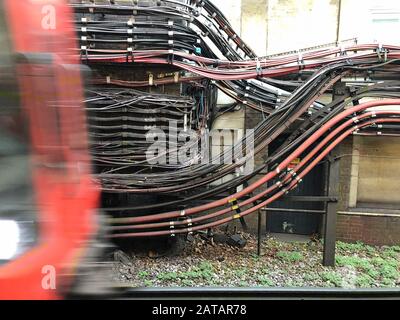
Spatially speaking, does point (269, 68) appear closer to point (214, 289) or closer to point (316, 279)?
point (316, 279)

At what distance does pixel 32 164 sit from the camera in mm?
1424

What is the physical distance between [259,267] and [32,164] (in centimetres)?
495

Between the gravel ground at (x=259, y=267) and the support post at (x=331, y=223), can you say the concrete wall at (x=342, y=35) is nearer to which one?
the gravel ground at (x=259, y=267)

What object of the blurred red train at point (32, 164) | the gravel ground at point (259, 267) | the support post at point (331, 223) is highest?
the blurred red train at point (32, 164)

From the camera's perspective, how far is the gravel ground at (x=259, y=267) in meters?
5.29

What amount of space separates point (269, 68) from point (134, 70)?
211 cm

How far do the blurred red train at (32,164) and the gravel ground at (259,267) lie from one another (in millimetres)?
3579

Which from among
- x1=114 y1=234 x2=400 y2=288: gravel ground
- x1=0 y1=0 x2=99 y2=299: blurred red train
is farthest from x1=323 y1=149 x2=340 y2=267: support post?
x1=0 y1=0 x2=99 y2=299: blurred red train

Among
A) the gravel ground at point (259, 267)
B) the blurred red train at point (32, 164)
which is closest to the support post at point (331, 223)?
the gravel ground at point (259, 267)

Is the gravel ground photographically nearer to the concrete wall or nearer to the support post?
the support post

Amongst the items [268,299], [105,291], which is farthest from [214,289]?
[105,291]

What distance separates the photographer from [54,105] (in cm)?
160

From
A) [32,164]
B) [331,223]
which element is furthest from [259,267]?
[32,164]

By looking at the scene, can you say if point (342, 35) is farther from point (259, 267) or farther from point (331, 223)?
point (259, 267)
